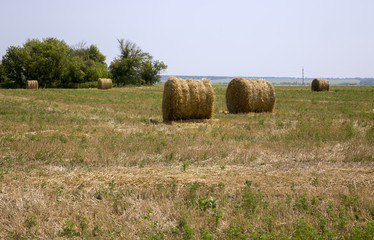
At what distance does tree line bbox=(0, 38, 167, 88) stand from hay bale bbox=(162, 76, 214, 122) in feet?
150

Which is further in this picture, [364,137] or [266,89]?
[266,89]

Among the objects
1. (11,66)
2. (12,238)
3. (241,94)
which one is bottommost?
(12,238)

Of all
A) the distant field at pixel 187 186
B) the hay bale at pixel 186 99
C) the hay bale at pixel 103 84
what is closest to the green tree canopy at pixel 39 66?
the hay bale at pixel 103 84

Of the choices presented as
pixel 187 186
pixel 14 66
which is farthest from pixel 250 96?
pixel 14 66

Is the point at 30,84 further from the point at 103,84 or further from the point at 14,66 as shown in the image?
the point at 14,66

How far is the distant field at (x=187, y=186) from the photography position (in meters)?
4.47

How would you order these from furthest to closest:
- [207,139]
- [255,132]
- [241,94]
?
[241,94], [255,132], [207,139]

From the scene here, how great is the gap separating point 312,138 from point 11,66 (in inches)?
2185

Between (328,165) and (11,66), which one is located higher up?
(11,66)

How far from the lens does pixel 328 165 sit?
7496 mm

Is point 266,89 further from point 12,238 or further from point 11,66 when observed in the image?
point 11,66

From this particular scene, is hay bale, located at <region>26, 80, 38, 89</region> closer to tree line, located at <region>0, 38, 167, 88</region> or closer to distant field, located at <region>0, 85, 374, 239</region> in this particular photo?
tree line, located at <region>0, 38, 167, 88</region>

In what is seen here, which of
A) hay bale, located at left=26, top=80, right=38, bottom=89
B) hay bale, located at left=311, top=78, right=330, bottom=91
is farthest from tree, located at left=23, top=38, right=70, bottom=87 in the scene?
hay bale, located at left=311, top=78, right=330, bottom=91

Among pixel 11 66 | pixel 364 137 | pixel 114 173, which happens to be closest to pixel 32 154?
pixel 114 173
